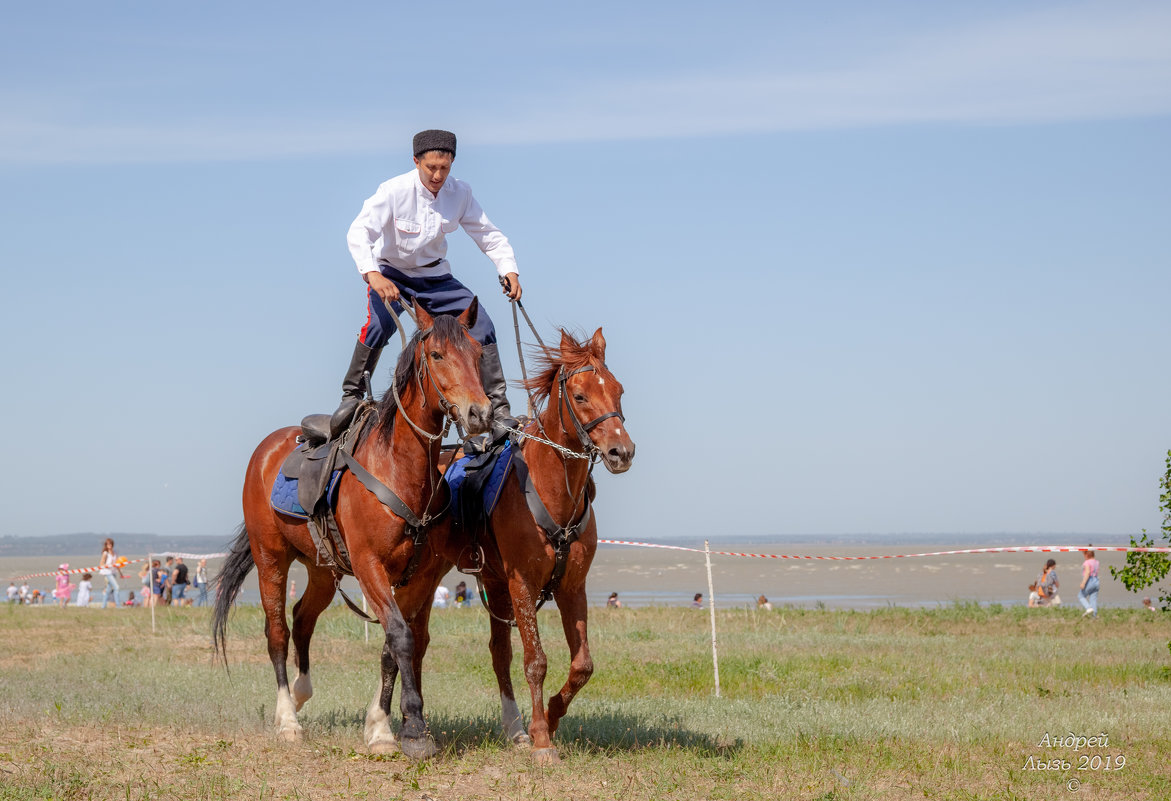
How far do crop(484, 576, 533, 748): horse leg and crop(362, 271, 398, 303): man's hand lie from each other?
2.13 m

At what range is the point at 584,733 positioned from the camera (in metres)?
9.20

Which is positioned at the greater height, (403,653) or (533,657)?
(403,653)

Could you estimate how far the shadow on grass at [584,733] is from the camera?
8469 mm

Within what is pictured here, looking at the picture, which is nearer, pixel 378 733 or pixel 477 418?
pixel 477 418

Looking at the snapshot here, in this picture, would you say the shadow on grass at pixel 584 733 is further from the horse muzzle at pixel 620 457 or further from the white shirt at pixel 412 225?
the white shirt at pixel 412 225

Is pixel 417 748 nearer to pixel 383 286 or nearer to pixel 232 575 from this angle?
pixel 383 286

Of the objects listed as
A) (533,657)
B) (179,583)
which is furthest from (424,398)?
(179,583)

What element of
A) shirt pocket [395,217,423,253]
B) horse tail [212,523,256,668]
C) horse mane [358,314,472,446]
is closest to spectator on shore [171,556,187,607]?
horse tail [212,523,256,668]

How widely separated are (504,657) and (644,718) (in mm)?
1668

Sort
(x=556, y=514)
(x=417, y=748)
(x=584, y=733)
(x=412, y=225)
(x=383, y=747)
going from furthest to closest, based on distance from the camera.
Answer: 1. (x=584, y=733)
2. (x=412, y=225)
3. (x=383, y=747)
4. (x=556, y=514)
5. (x=417, y=748)

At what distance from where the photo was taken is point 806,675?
13.4 m

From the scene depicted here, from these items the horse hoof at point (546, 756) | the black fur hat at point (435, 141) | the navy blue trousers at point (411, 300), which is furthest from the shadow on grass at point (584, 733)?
the black fur hat at point (435, 141)

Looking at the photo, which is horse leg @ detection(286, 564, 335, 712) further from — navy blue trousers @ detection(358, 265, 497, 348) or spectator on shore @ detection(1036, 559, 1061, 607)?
spectator on shore @ detection(1036, 559, 1061, 607)

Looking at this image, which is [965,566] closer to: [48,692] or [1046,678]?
[1046,678]
